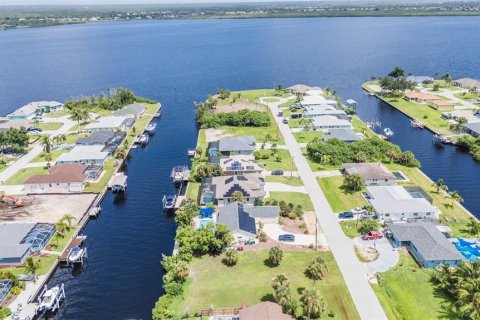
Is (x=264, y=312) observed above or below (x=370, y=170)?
above

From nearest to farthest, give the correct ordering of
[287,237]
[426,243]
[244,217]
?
[426,243]
[287,237]
[244,217]

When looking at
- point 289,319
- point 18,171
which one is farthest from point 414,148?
point 18,171

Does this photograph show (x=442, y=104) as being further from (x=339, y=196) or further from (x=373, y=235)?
(x=373, y=235)

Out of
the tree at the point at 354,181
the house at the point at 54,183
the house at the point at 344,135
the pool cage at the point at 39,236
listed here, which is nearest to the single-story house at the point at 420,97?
the house at the point at 344,135

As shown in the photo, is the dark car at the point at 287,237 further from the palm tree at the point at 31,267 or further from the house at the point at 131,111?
the house at the point at 131,111

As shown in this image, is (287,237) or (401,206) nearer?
(287,237)

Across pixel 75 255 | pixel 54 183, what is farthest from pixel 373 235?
pixel 54 183

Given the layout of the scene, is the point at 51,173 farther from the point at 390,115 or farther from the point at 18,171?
the point at 390,115
